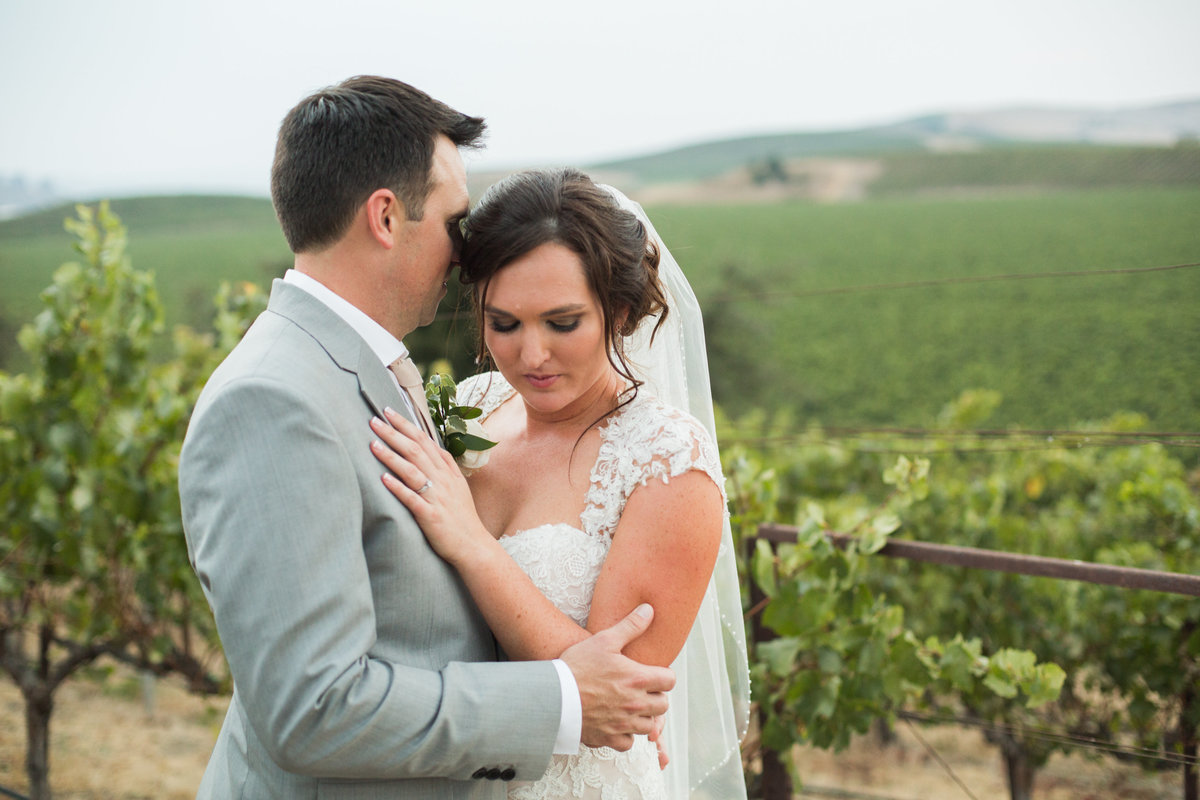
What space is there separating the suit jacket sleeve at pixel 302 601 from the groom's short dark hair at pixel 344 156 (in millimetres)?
419

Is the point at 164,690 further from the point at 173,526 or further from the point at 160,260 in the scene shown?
the point at 160,260

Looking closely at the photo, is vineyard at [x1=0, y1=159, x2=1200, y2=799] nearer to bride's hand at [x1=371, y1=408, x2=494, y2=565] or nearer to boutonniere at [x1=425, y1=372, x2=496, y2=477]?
→ boutonniere at [x1=425, y1=372, x2=496, y2=477]

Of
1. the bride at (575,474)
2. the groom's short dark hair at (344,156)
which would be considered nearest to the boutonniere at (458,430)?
the bride at (575,474)

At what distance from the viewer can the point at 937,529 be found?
4.75 meters

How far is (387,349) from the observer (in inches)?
68.0

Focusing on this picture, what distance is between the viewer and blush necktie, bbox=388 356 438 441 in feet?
5.83

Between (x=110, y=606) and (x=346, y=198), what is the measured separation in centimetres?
351

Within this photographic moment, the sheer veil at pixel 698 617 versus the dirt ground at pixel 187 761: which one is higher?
the sheer veil at pixel 698 617

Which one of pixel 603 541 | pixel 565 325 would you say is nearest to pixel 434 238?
pixel 565 325

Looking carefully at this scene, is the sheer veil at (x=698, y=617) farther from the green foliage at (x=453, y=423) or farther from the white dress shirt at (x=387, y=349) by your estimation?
the white dress shirt at (x=387, y=349)

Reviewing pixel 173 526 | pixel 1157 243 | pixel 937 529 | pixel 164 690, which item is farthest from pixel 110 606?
pixel 1157 243

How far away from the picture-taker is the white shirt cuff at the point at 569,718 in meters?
1.58

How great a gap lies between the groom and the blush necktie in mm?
37

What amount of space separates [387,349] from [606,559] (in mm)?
646
